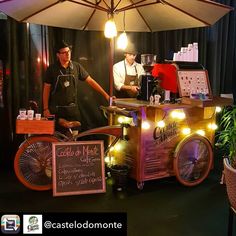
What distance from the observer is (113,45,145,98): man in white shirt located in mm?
4805

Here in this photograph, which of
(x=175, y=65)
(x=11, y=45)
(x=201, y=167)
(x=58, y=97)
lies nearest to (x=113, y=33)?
(x=175, y=65)

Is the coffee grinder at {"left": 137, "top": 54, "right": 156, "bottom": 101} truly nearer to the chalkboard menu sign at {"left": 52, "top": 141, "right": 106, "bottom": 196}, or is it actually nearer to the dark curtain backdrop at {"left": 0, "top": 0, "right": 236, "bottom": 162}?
the chalkboard menu sign at {"left": 52, "top": 141, "right": 106, "bottom": 196}

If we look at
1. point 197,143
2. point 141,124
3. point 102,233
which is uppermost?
point 141,124

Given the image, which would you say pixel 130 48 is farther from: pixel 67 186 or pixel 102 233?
pixel 102 233

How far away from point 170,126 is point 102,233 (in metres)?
1.81

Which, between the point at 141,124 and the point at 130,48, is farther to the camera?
the point at 130,48

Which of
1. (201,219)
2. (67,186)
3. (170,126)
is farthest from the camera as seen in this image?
(170,126)

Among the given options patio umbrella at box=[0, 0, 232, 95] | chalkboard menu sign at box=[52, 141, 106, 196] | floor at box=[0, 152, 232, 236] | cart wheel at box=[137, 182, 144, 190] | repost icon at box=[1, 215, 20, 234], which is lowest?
floor at box=[0, 152, 232, 236]

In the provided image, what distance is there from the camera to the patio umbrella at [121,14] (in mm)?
3527

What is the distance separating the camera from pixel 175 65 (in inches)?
159

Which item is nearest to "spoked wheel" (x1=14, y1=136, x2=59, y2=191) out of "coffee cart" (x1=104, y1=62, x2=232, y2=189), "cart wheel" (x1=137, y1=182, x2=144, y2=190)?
"coffee cart" (x1=104, y1=62, x2=232, y2=189)

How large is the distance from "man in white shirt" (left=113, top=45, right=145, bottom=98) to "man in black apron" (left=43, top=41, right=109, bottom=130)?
48cm

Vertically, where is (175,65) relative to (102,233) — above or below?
above

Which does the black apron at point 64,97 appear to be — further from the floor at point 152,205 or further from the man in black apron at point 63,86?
the floor at point 152,205
